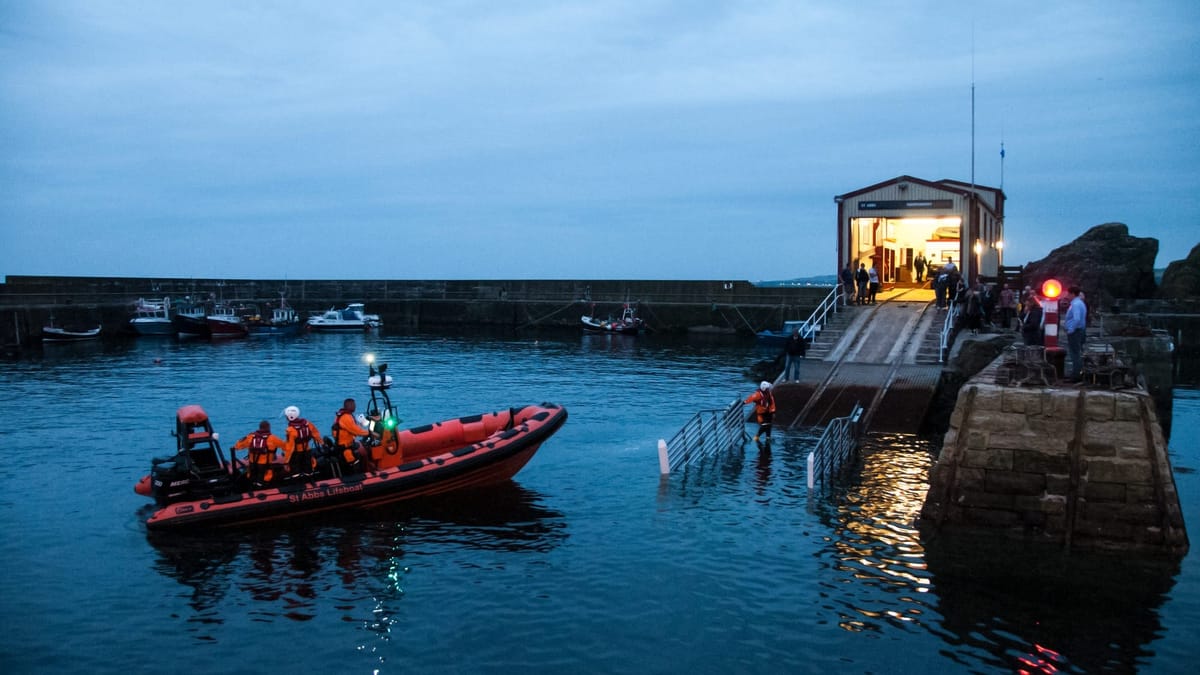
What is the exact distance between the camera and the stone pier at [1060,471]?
40.1 feet

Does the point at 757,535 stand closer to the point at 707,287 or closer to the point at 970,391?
the point at 970,391

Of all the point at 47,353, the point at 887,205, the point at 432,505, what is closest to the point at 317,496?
the point at 432,505

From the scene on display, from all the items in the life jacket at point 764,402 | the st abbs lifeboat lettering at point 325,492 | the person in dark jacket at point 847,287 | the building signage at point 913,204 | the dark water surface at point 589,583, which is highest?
the building signage at point 913,204

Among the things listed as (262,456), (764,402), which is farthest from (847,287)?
(262,456)

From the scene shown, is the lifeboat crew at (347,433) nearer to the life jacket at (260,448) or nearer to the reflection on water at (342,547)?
the reflection on water at (342,547)

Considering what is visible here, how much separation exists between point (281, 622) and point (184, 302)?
5549cm

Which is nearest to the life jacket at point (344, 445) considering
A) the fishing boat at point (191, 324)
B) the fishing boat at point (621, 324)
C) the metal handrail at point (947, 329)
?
the metal handrail at point (947, 329)

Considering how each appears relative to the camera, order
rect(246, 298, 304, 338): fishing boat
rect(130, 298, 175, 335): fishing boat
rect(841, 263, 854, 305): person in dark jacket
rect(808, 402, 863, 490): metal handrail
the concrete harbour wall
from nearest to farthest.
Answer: rect(808, 402, 863, 490): metal handrail < rect(841, 263, 854, 305): person in dark jacket < the concrete harbour wall < rect(130, 298, 175, 335): fishing boat < rect(246, 298, 304, 338): fishing boat

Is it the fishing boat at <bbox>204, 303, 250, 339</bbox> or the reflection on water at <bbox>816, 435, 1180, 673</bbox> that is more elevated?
the fishing boat at <bbox>204, 303, 250, 339</bbox>

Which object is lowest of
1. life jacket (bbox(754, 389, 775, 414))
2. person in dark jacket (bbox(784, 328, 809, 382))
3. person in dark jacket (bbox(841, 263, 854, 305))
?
life jacket (bbox(754, 389, 775, 414))

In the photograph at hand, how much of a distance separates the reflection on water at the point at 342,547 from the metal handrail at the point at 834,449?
479cm

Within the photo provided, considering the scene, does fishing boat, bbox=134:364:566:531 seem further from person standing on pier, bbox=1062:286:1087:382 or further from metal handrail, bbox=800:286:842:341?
metal handrail, bbox=800:286:842:341

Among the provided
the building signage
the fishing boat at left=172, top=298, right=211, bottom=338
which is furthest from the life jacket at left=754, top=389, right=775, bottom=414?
the fishing boat at left=172, top=298, right=211, bottom=338

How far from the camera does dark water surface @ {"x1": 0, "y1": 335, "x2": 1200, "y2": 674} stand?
1030 cm
